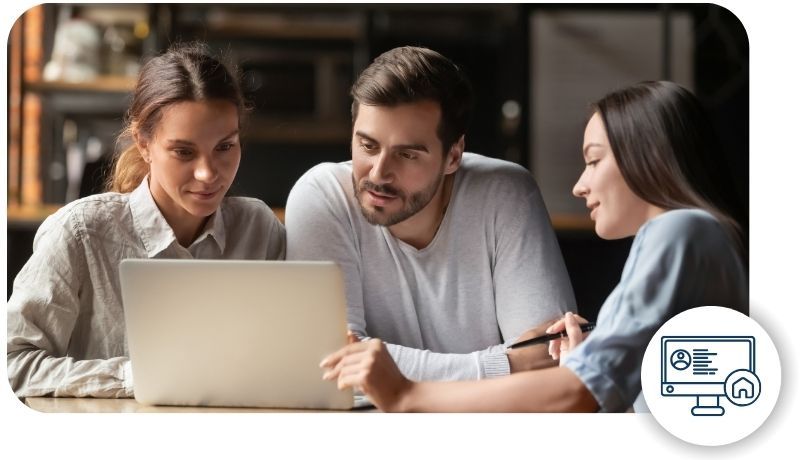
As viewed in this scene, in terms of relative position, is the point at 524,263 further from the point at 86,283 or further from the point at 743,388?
the point at 86,283

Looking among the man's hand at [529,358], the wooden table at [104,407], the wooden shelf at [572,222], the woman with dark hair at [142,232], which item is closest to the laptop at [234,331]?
the wooden table at [104,407]

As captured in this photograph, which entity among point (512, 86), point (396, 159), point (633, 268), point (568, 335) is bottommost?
point (568, 335)

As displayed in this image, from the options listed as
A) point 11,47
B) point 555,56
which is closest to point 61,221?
point 11,47

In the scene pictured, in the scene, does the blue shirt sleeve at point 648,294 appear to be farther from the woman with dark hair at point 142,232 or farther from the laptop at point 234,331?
the woman with dark hair at point 142,232

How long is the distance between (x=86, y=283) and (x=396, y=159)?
0.48 m

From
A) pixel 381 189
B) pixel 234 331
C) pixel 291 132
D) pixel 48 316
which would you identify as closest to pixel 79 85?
pixel 291 132

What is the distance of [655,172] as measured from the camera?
131cm

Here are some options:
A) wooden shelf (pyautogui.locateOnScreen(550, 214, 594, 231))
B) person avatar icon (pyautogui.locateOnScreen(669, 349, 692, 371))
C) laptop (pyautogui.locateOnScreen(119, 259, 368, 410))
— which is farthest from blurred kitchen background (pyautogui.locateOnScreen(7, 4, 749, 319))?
laptop (pyautogui.locateOnScreen(119, 259, 368, 410))

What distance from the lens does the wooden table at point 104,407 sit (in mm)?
1302

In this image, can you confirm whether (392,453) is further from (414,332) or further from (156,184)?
(156,184)

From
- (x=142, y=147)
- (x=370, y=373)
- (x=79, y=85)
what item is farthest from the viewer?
(x=79, y=85)

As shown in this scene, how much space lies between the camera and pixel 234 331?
1266 millimetres

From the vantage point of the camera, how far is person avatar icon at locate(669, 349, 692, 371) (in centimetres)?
129

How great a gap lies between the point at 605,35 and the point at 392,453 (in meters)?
0.92
